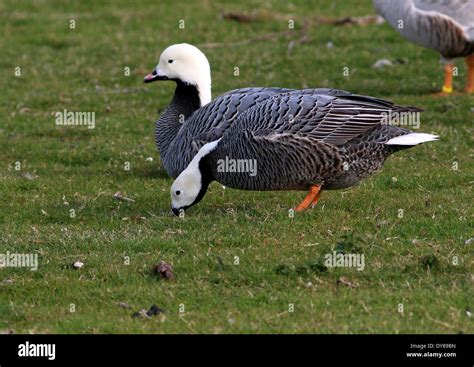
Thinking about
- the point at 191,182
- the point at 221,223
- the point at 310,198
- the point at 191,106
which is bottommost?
the point at 221,223

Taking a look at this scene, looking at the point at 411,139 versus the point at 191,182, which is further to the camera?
the point at 191,182

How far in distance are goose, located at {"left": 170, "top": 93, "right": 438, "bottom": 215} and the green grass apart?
39cm

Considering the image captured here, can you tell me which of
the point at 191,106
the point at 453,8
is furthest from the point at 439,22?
the point at 191,106

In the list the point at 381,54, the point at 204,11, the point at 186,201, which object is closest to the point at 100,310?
the point at 186,201

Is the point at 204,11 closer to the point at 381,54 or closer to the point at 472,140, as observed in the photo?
the point at 381,54

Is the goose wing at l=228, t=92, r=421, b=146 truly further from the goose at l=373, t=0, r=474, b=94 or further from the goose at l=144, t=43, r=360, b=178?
the goose at l=373, t=0, r=474, b=94

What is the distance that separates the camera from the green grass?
24.2 feet

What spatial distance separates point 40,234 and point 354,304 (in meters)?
3.14

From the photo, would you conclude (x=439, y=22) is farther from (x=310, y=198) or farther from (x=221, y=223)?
(x=221, y=223)

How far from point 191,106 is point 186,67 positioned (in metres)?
0.43

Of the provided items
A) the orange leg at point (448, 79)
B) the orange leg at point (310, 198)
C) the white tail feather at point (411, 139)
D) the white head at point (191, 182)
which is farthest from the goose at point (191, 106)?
the orange leg at point (448, 79)

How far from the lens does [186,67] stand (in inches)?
420

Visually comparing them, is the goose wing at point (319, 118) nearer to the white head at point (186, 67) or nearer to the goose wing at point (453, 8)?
the white head at point (186, 67)
